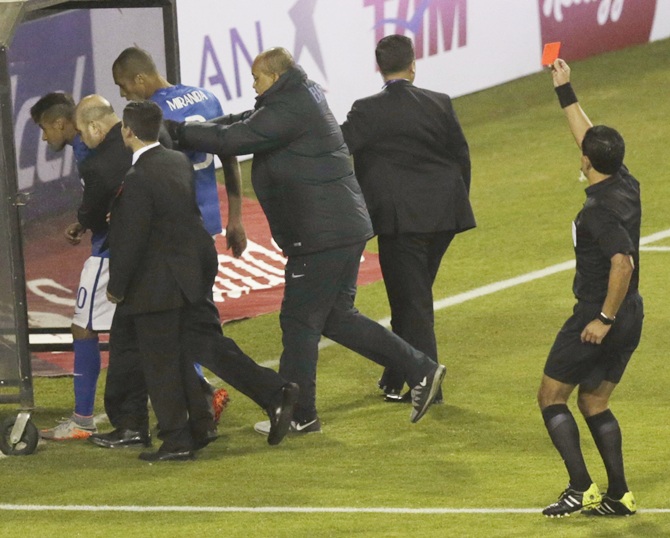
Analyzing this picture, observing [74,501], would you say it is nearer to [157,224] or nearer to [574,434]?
[157,224]

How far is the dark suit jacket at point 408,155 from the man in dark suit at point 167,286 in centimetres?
124

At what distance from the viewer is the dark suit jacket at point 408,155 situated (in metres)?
8.82

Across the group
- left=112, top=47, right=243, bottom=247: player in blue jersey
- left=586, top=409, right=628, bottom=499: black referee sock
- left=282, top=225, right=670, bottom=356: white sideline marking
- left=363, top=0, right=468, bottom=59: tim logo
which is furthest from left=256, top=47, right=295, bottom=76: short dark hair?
left=363, top=0, right=468, bottom=59: tim logo

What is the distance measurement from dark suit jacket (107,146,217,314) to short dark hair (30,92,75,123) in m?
0.96

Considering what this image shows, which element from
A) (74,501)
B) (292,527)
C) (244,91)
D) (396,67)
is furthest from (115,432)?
(244,91)

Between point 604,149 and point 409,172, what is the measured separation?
2.22 m

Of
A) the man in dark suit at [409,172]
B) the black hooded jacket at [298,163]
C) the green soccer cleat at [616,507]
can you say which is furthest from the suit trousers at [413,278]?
the green soccer cleat at [616,507]

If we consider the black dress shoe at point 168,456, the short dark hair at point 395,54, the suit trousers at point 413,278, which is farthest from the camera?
the suit trousers at point 413,278

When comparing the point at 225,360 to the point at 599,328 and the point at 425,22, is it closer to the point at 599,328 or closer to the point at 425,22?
the point at 599,328

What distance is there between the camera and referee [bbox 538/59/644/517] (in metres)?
6.78

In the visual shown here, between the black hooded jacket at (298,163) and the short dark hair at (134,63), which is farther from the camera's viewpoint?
the short dark hair at (134,63)

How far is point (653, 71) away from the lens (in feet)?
62.7

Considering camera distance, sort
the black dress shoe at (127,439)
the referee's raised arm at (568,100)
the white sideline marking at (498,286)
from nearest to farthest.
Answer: the referee's raised arm at (568,100) → the black dress shoe at (127,439) → the white sideline marking at (498,286)

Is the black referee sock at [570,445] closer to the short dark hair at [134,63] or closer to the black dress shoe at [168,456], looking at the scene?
the black dress shoe at [168,456]
